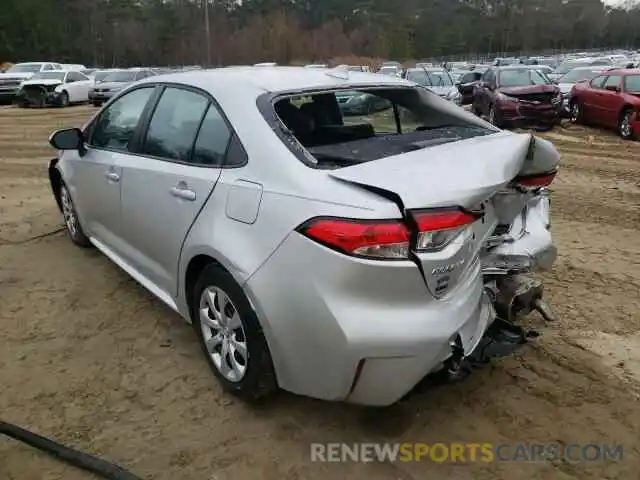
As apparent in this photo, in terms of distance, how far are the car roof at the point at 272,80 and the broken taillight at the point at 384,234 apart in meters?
1.04

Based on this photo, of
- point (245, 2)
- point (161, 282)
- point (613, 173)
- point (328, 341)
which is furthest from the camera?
point (245, 2)

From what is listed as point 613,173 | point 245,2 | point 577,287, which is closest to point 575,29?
point 245,2

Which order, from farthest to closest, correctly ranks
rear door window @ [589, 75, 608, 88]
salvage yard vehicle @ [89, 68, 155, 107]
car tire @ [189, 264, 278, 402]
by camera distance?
salvage yard vehicle @ [89, 68, 155, 107]
rear door window @ [589, 75, 608, 88]
car tire @ [189, 264, 278, 402]

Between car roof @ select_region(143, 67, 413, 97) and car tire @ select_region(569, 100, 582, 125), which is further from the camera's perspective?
car tire @ select_region(569, 100, 582, 125)

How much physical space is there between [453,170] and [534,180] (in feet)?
1.87

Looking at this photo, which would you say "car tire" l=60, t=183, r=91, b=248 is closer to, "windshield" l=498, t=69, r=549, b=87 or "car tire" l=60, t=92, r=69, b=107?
"windshield" l=498, t=69, r=549, b=87

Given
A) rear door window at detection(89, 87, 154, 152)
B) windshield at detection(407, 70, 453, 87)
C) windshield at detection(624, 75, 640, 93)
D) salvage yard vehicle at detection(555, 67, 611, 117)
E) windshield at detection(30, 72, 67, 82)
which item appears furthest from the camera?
windshield at detection(30, 72, 67, 82)

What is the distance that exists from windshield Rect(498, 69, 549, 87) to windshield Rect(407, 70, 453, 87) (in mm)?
Answer: 1782

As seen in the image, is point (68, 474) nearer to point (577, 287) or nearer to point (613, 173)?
point (577, 287)

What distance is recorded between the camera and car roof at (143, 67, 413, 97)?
3158 mm

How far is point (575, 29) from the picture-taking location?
8231 centimetres

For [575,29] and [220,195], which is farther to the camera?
[575,29]

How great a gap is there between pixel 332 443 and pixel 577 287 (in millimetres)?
2555

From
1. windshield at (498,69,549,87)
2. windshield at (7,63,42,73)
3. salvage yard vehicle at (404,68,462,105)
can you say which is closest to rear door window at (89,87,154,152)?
salvage yard vehicle at (404,68,462,105)
